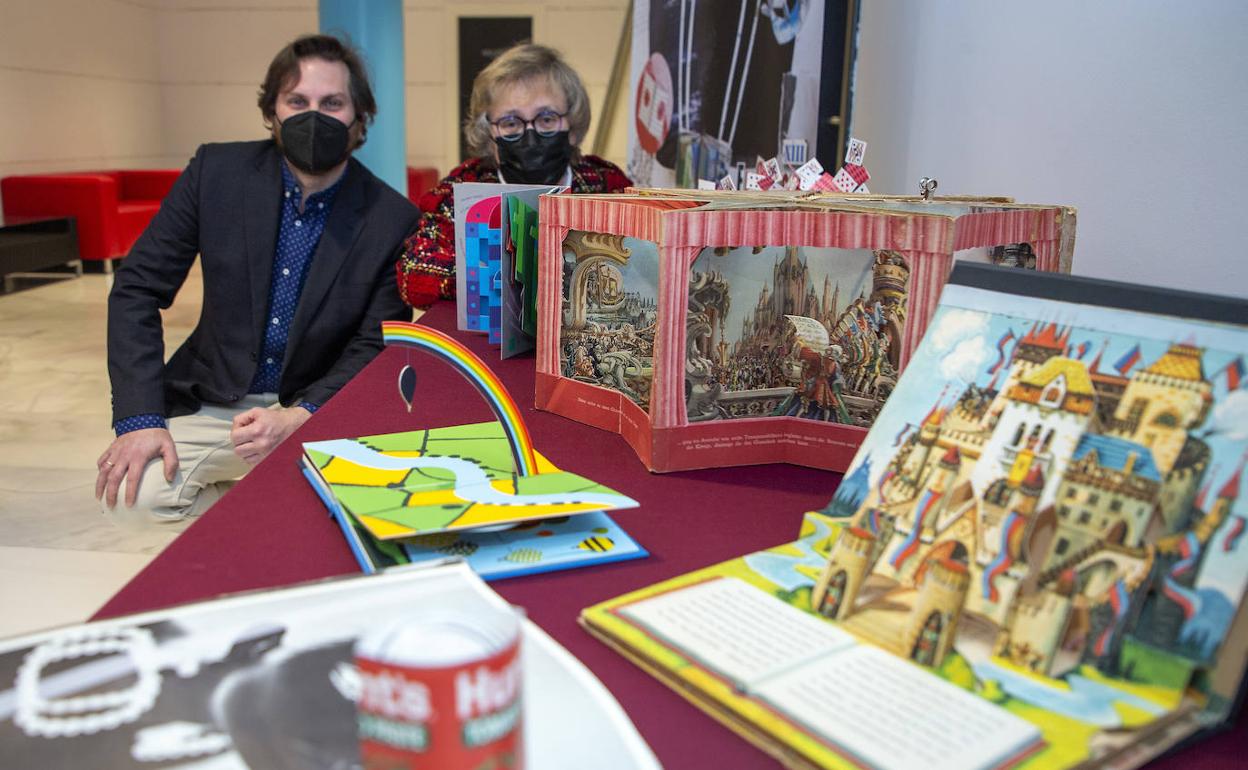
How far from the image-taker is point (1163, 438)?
22.1 inches

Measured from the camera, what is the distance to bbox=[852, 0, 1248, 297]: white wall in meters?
1.03

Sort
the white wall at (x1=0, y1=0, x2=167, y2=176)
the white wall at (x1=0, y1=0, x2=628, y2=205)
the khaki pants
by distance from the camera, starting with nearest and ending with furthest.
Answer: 1. the khaki pants
2. the white wall at (x1=0, y1=0, x2=167, y2=176)
3. the white wall at (x1=0, y1=0, x2=628, y2=205)

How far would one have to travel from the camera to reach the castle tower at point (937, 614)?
57 cm

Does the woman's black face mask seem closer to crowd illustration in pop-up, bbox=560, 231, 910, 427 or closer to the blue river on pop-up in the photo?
crowd illustration in pop-up, bbox=560, 231, 910, 427

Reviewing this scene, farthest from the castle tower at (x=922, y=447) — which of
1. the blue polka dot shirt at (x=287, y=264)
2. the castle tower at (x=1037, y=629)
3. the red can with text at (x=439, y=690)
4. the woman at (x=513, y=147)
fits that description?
the blue polka dot shirt at (x=287, y=264)

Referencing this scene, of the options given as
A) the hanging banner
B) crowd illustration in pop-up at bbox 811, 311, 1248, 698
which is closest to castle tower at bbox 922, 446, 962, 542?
crowd illustration in pop-up at bbox 811, 311, 1248, 698

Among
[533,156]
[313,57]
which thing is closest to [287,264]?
[313,57]

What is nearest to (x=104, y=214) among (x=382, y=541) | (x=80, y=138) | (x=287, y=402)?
(x=80, y=138)

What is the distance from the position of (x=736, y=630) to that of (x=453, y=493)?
260 mm

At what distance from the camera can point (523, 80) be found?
2.15 m

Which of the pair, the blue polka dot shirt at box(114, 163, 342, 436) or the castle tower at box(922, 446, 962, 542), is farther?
the blue polka dot shirt at box(114, 163, 342, 436)

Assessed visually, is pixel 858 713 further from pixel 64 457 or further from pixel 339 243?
pixel 64 457

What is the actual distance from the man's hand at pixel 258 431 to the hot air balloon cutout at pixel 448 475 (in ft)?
2.48

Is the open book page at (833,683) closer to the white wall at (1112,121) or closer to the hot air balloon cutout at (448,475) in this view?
the hot air balloon cutout at (448,475)
